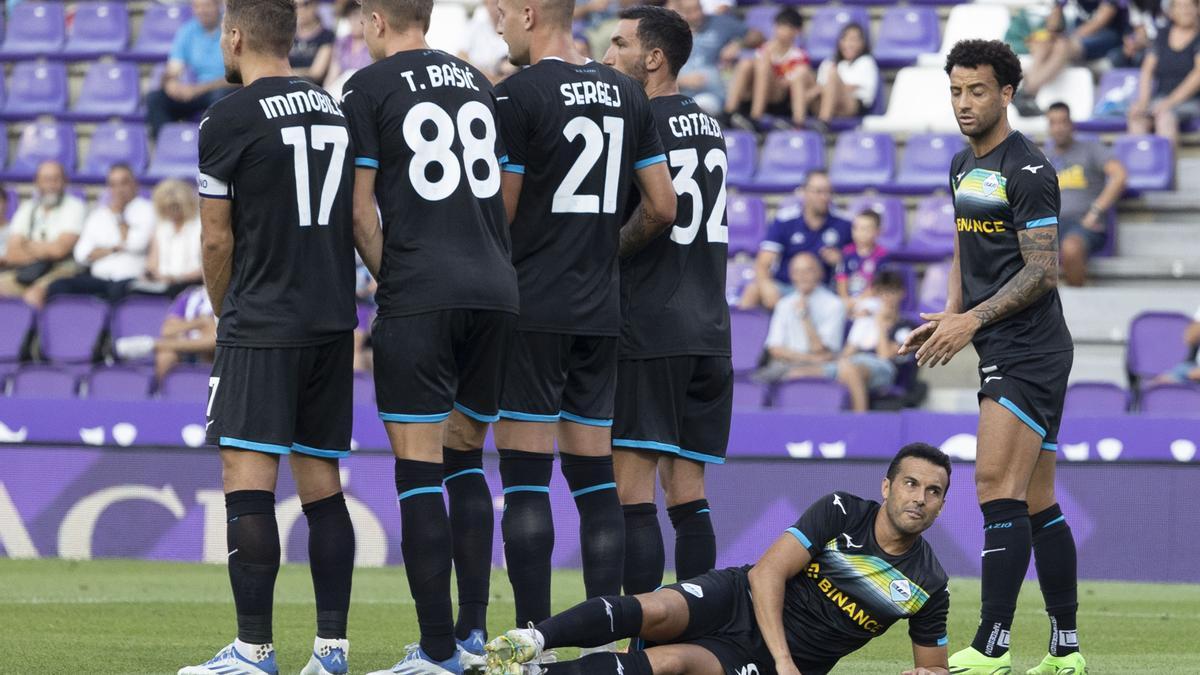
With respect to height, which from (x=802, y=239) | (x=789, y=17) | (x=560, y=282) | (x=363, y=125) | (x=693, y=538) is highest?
(x=789, y=17)

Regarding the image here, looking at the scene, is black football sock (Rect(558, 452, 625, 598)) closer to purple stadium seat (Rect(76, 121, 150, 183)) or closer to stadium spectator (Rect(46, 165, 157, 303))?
stadium spectator (Rect(46, 165, 157, 303))

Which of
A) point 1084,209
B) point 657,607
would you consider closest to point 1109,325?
point 1084,209

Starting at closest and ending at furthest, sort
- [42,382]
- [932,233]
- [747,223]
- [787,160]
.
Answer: [42,382]
[932,233]
[747,223]
[787,160]

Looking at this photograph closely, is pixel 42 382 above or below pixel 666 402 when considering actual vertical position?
below

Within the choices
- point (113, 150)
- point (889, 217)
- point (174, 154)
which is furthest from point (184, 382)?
point (889, 217)

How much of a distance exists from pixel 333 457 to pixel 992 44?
285cm

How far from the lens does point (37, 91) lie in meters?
17.6

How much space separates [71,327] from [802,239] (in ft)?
18.6

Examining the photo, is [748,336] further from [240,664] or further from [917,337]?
[240,664]

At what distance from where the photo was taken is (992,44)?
6.68 metres

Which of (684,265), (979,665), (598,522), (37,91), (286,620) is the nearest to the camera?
(598,522)

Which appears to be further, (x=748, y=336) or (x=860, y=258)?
(x=860, y=258)

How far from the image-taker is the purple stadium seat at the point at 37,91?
17.5 metres

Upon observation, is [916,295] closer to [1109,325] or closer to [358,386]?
[1109,325]
